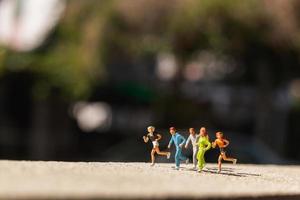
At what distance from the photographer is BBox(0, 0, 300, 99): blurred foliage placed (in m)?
22.0

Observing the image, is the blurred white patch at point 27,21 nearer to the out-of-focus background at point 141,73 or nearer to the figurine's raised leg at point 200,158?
the out-of-focus background at point 141,73

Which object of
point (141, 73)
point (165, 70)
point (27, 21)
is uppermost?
point (27, 21)

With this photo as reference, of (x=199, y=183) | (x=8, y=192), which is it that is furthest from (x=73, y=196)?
(x=199, y=183)

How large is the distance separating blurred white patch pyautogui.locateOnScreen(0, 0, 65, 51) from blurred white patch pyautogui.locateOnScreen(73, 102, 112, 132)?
3028 millimetres

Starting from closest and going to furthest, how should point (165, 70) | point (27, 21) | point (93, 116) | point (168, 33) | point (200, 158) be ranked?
point (200, 158), point (168, 33), point (165, 70), point (27, 21), point (93, 116)

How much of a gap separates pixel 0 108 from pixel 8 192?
2821cm

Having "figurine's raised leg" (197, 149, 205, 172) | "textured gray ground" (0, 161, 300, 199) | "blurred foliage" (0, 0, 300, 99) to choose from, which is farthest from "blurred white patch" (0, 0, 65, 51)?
"textured gray ground" (0, 161, 300, 199)

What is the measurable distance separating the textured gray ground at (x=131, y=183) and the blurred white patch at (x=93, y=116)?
2397cm

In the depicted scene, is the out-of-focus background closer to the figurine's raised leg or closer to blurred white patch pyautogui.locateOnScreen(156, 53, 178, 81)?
blurred white patch pyautogui.locateOnScreen(156, 53, 178, 81)

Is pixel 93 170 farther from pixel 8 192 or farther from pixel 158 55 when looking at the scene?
pixel 158 55

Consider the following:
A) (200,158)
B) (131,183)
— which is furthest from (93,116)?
(131,183)

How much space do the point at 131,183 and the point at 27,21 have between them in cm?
2741

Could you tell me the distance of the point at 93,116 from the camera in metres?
37.1

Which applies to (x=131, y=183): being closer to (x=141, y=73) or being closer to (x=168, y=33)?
(x=168, y=33)
